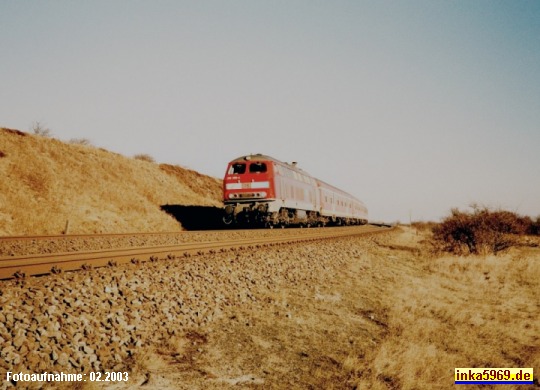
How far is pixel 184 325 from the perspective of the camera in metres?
4.76

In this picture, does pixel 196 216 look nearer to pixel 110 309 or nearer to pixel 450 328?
pixel 450 328

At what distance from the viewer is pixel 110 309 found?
426 cm

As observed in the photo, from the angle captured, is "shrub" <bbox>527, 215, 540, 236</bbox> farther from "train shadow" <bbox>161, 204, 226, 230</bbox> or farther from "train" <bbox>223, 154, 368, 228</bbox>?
"train shadow" <bbox>161, 204, 226, 230</bbox>

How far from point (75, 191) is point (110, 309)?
1679 centimetres

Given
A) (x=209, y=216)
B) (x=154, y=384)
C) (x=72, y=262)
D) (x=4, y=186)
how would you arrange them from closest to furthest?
(x=154, y=384) < (x=72, y=262) < (x=4, y=186) < (x=209, y=216)

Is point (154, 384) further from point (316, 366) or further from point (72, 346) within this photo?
point (316, 366)

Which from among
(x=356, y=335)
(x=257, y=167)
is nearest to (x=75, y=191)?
(x=257, y=167)

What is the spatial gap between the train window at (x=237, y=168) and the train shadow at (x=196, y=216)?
14.0ft

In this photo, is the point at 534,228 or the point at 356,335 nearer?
the point at 356,335

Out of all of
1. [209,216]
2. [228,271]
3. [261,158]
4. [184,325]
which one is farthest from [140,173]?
[184,325]

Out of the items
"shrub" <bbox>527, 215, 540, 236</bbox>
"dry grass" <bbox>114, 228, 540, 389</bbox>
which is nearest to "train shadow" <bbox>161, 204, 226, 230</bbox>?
"dry grass" <bbox>114, 228, 540, 389</bbox>

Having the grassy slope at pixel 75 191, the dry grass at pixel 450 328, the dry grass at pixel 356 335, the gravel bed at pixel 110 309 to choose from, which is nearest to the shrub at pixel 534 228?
the dry grass at pixel 450 328

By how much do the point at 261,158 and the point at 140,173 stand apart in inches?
488

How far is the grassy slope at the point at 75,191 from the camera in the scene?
597 inches
